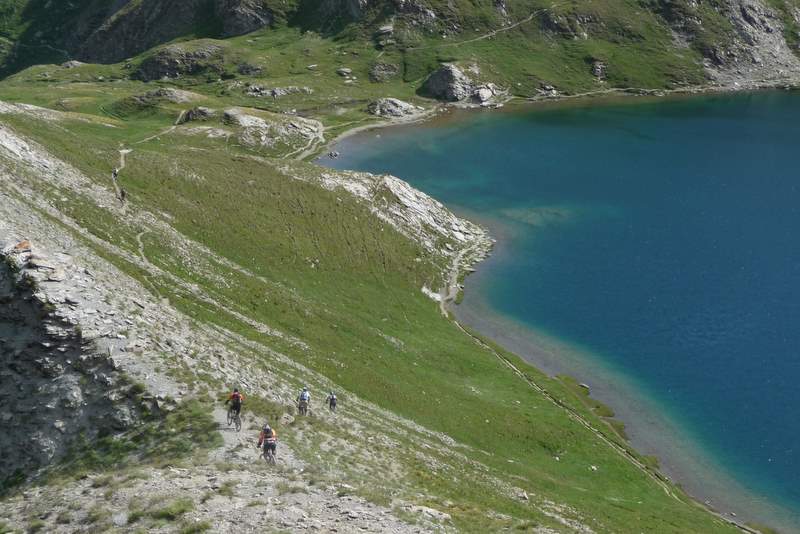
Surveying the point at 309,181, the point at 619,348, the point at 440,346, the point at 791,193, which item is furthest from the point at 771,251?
the point at 309,181

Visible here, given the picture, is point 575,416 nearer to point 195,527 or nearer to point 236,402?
point 236,402

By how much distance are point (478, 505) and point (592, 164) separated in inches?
5957

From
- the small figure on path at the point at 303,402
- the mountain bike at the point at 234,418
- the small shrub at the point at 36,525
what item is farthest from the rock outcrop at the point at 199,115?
the small shrub at the point at 36,525

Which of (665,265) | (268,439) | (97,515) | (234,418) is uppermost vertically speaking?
(665,265)

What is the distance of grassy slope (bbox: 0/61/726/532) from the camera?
63219 millimetres

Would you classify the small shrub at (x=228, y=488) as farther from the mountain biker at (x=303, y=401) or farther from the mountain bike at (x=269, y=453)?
the mountain biker at (x=303, y=401)

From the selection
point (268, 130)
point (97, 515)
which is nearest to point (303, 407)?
point (97, 515)

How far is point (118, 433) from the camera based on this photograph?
41219 mm

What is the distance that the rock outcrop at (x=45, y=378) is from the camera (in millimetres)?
41531

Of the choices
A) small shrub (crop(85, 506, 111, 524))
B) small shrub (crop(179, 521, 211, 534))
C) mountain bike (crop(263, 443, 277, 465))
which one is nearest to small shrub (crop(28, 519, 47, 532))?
small shrub (crop(85, 506, 111, 524))

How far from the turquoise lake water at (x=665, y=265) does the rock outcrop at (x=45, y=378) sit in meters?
59.6

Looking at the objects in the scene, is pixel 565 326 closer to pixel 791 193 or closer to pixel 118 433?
pixel 118 433

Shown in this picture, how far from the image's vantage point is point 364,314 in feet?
303

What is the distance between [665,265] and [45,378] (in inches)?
4109
